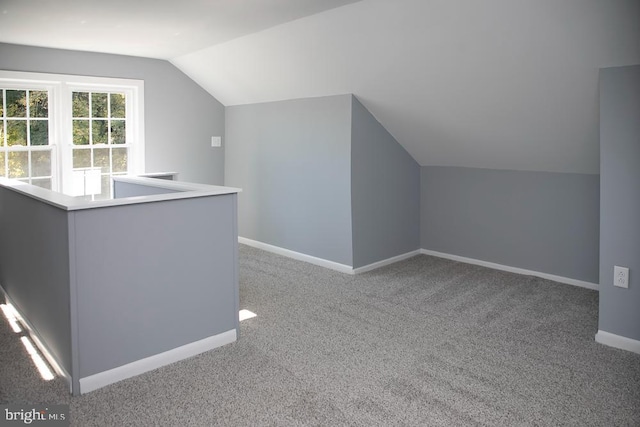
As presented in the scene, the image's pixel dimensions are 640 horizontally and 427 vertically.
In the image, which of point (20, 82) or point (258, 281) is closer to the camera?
point (258, 281)

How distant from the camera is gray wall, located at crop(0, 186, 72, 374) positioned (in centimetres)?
264

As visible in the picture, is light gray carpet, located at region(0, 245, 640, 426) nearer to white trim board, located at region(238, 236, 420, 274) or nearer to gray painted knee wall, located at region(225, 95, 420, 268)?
white trim board, located at region(238, 236, 420, 274)

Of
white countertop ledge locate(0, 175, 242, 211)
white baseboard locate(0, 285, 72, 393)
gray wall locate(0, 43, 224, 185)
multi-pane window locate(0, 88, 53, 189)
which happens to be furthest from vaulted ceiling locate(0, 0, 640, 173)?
white baseboard locate(0, 285, 72, 393)

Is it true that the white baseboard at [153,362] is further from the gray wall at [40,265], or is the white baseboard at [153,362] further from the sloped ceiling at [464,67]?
the sloped ceiling at [464,67]

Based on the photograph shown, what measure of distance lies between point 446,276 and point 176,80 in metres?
3.79

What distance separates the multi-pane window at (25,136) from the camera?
5035 millimetres

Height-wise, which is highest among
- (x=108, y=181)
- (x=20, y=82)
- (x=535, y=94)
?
(x=20, y=82)

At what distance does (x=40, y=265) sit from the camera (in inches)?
117

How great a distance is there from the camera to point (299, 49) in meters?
4.46

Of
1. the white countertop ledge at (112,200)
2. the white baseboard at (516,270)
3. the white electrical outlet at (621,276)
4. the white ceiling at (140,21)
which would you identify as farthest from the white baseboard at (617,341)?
the white ceiling at (140,21)

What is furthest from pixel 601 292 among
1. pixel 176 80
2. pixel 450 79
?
pixel 176 80

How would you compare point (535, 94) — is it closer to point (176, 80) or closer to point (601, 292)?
point (601, 292)

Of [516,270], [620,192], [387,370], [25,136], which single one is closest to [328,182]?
[516,270]

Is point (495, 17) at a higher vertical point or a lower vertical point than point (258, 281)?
higher
